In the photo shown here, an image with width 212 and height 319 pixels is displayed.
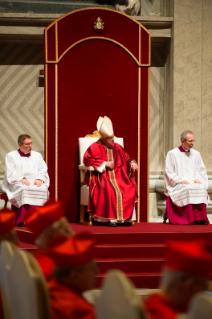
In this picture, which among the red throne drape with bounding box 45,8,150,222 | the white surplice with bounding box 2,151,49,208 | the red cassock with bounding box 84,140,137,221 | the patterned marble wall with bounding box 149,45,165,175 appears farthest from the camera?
the patterned marble wall with bounding box 149,45,165,175

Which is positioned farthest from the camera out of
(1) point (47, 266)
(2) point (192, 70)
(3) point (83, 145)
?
(2) point (192, 70)

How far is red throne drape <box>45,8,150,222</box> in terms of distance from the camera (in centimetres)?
648

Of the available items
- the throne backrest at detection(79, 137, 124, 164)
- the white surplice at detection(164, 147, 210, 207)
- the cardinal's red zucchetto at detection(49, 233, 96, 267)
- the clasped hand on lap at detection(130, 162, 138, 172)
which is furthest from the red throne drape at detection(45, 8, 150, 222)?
the cardinal's red zucchetto at detection(49, 233, 96, 267)

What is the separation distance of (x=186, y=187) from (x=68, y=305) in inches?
173

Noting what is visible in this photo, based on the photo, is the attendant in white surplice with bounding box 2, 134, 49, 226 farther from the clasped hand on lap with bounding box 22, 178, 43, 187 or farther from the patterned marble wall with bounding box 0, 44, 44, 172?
the patterned marble wall with bounding box 0, 44, 44, 172

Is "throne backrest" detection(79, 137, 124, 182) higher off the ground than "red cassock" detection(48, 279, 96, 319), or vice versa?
"throne backrest" detection(79, 137, 124, 182)

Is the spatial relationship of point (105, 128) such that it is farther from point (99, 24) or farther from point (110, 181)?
point (99, 24)

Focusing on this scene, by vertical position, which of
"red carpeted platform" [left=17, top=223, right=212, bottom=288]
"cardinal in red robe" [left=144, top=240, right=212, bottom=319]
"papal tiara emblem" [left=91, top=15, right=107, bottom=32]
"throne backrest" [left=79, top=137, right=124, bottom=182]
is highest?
"papal tiara emblem" [left=91, top=15, right=107, bottom=32]

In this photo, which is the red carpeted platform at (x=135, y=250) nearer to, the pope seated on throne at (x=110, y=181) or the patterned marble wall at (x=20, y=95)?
the pope seated on throne at (x=110, y=181)

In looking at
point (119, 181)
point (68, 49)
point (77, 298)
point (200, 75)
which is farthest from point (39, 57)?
point (77, 298)

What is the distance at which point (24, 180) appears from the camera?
5996mm

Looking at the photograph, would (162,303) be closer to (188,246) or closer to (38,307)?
(188,246)

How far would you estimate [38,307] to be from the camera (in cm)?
169

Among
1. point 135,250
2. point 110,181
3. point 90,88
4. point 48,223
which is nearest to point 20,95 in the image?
point 90,88
